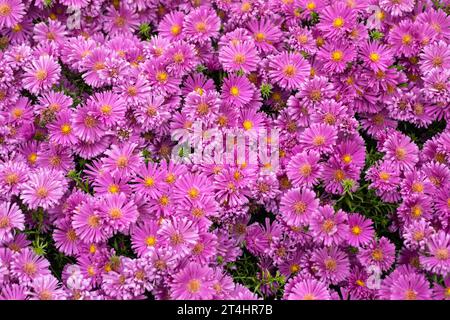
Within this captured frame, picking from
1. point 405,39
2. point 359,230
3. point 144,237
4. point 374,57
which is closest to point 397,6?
point 405,39

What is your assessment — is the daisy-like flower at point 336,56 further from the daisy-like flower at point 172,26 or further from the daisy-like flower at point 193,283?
the daisy-like flower at point 193,283

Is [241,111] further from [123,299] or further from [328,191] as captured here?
[123,299]

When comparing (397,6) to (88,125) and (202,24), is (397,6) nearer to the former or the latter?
(202,24)

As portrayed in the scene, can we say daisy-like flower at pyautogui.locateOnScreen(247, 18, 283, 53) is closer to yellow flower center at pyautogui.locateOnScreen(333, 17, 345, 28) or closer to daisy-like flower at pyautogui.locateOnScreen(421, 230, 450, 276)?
yellow flower center at pyautogui.locateOnScreen(333, 17, 345, 28)

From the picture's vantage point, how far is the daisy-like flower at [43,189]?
5.90 ft

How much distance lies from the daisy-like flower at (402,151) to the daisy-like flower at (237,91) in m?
0.48

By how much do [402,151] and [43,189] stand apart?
44.9 inches

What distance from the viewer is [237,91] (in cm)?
202

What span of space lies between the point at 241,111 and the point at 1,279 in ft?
3.03

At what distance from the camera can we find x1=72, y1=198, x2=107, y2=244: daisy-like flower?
177cm

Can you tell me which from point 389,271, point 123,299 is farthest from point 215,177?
point 389,271

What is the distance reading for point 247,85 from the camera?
6.62 feet

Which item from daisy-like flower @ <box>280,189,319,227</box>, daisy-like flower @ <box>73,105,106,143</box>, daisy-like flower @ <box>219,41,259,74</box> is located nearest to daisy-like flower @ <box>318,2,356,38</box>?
daisy-like flower @ <box>219,41,259,74</box>

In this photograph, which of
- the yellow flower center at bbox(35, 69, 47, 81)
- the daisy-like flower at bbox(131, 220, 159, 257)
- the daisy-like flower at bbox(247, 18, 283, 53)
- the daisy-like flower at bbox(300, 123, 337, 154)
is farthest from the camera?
the daisy-like flower at bbox(247, 18, 283, 53)
